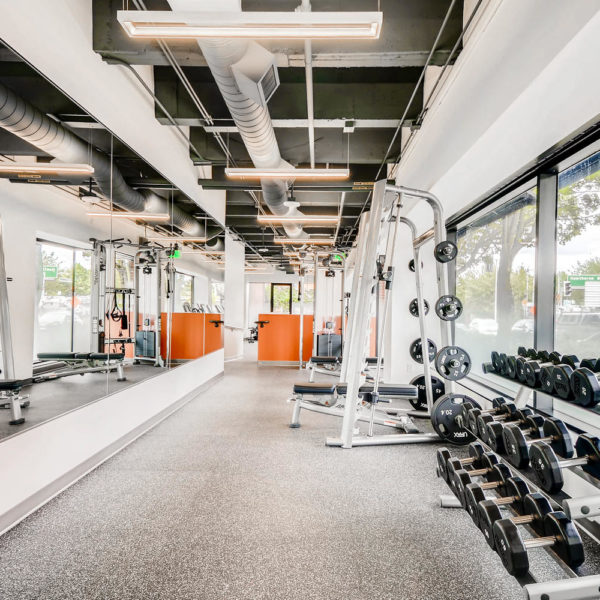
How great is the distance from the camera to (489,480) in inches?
70.0

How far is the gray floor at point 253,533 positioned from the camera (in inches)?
64.4

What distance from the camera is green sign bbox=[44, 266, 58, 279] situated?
2.58 m

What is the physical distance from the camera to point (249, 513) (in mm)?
2217

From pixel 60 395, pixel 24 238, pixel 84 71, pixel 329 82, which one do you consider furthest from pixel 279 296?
pixel 24 238

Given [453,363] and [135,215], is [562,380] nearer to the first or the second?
[453,363]

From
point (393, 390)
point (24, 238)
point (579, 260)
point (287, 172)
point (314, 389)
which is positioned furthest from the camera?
point (287, 172)

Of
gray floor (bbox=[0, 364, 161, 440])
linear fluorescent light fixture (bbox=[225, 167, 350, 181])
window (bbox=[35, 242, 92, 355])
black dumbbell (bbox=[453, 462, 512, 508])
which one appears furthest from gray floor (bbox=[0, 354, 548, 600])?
linear fluorescent light fixture (bbox=[225, 167, 350, 181])

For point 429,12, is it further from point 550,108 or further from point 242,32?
point 242,32

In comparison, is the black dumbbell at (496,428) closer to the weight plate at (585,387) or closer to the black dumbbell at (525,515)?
the weight plate at (585,387)

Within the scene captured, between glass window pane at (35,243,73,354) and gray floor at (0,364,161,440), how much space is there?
25 centimetres

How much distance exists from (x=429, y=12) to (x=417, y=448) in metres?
3.43

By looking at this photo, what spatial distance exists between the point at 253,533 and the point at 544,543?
1.35m

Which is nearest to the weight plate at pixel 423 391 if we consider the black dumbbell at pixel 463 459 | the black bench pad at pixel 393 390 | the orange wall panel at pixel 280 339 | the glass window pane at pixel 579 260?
the black bench pad at pixel 393 390

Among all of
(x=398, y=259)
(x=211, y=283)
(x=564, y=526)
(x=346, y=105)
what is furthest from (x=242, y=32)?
(x=211, y=283)
